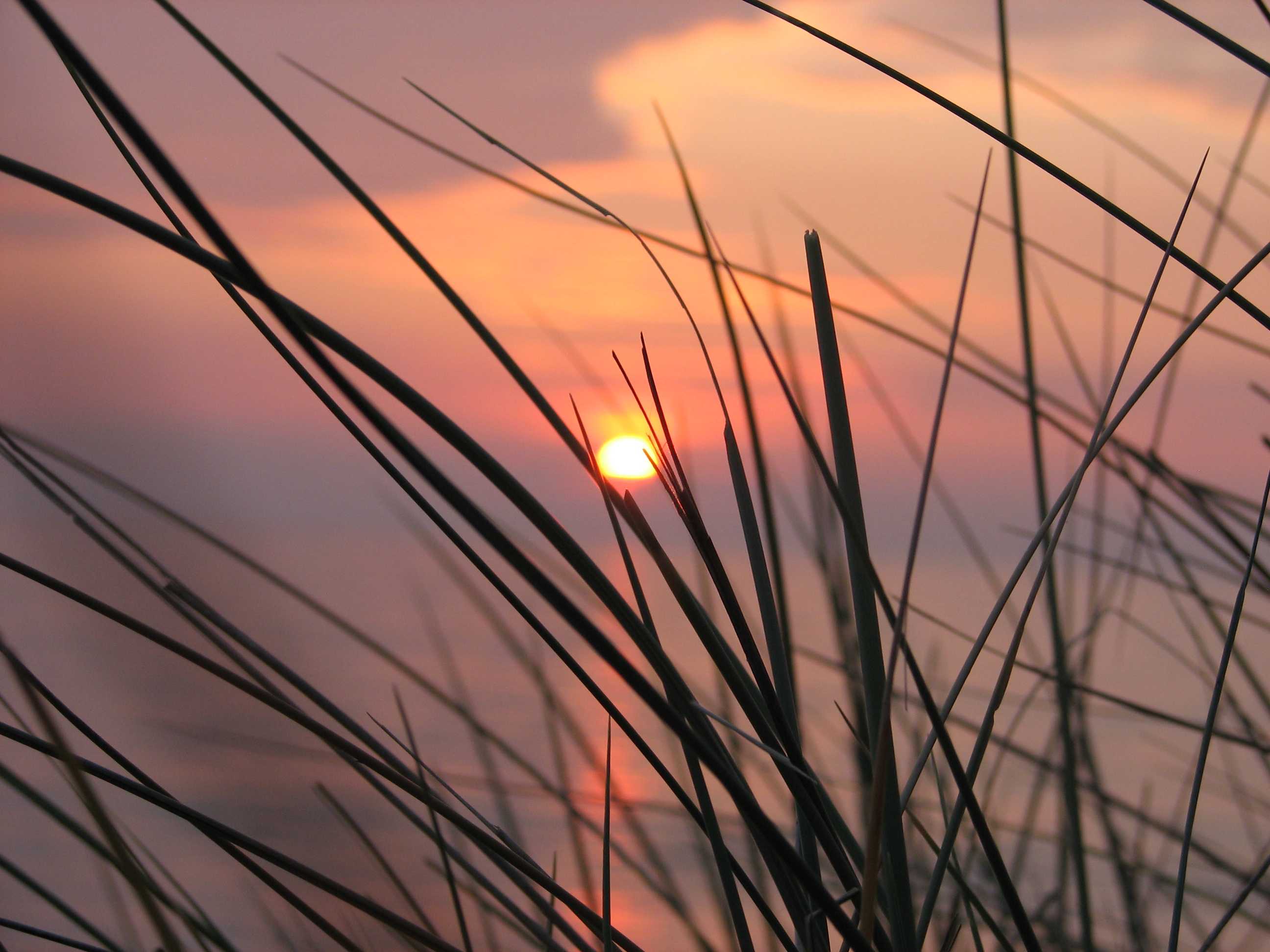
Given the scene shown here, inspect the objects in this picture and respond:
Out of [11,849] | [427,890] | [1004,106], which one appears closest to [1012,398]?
[1004,106]

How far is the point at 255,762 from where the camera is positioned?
370mm

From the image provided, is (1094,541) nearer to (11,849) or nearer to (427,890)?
(427,890)

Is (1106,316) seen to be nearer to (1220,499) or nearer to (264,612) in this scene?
(1220,499)

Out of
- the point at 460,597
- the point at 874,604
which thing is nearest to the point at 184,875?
the point at 874,604

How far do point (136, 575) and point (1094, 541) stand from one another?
46 centimetres

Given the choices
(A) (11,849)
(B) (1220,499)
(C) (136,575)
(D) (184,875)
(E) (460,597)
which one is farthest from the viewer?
(E) (460,597)

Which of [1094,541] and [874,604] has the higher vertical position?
[1094,541]

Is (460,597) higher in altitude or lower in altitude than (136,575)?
higher

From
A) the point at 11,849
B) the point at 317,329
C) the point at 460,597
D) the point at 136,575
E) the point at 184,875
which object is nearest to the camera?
the point at 317,329

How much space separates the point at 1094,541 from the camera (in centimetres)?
56

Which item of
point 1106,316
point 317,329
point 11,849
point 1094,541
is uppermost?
point 1106,316

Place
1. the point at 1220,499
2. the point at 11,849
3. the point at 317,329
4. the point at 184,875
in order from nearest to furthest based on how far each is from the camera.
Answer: the point at 317,329 < the point at 1220,499 < the point at 11,849 < the point at 184,875

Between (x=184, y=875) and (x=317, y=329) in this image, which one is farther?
(x=184, y=875)

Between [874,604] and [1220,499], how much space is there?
356 millimetres
